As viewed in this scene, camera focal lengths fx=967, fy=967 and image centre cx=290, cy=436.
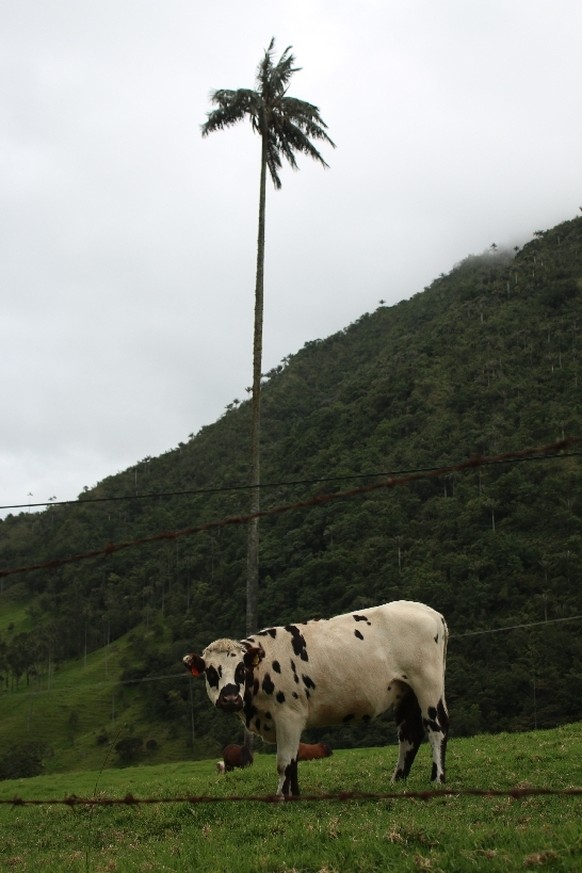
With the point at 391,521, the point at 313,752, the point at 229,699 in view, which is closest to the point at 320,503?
the point at 229,699

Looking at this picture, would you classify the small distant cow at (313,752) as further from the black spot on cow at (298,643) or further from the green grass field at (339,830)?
the black spot on cow at (298,643)

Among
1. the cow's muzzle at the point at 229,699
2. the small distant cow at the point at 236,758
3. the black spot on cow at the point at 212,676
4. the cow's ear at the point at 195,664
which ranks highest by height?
the cow's ear at the point at 195,664

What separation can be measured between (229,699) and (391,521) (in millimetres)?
56297

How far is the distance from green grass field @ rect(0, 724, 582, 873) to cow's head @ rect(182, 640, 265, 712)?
4.83 feet

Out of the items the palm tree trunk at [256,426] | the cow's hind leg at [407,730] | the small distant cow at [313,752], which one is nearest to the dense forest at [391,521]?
the palm tree trunk at [256,426]

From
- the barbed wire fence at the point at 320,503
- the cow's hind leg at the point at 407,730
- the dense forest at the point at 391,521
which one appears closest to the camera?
the barbed wire fence at the point at 320,503

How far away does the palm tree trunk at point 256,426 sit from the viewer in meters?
25.6

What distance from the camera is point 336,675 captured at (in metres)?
13.6

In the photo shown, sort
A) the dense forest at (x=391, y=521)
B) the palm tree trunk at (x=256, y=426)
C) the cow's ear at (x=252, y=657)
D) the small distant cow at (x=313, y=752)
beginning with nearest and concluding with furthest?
the cow's ear at (x=252, y=657), the small distant cow at (x=313, y=752), the palm tree trunk at (x=256, y=426), the dense forest at (x=391, y=521)

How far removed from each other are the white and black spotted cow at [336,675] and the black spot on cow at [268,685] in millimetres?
14

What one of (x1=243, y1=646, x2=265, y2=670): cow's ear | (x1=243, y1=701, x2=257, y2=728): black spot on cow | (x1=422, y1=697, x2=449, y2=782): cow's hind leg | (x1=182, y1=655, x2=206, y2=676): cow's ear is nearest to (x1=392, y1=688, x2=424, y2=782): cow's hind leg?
(x1=422, y1=697, x2=449, y2=782): cow's hind leg

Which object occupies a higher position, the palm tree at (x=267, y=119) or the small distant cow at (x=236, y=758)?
the palm tree at (x=267, y=119)

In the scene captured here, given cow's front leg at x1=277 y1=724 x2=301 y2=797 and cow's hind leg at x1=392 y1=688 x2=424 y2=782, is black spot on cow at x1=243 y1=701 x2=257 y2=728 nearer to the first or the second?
cow's front leg at x1=277 y1=724 x2=301 y2=797

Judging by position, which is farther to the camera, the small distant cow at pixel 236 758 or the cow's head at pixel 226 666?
the small distant cow at pixel 236 758
